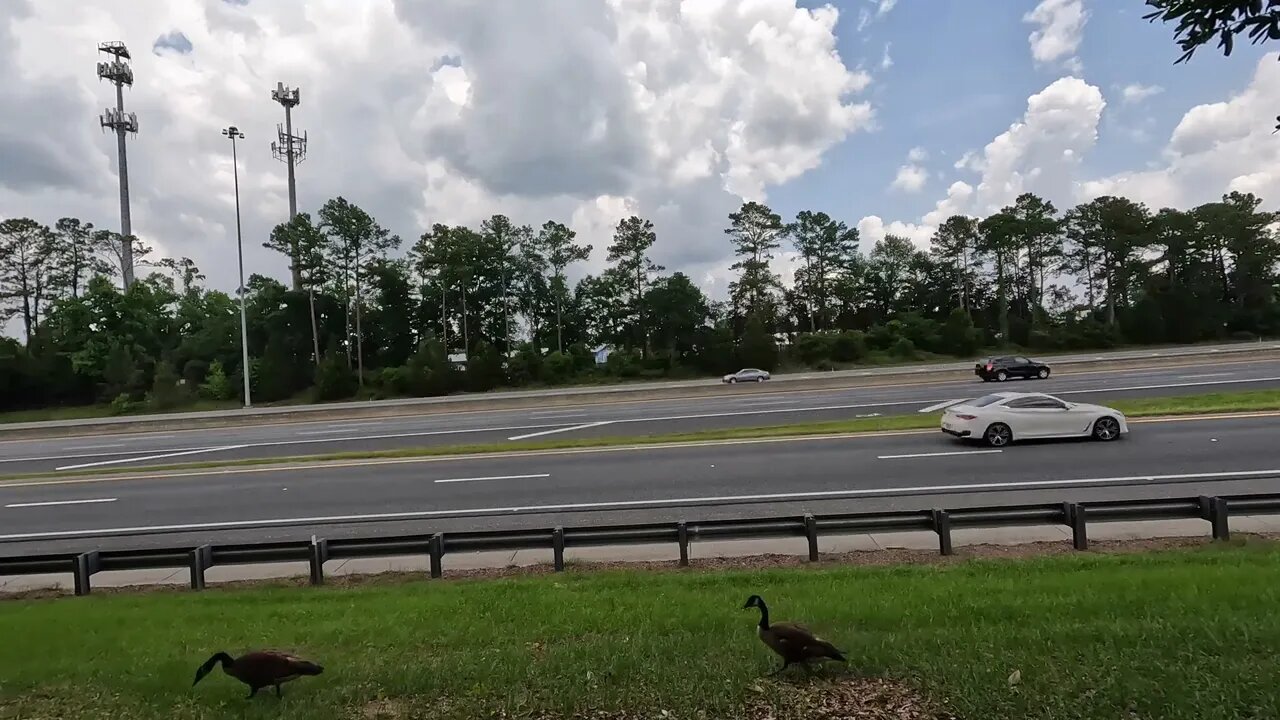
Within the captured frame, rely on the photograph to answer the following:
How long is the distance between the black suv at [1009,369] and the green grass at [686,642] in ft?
95.7

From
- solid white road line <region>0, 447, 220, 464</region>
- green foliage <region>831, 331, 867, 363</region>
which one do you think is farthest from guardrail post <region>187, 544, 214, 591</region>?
green foliage <region>831, 331, 867, 363</region>

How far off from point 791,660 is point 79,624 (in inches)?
255

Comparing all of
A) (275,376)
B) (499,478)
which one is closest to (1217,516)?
(499,478)

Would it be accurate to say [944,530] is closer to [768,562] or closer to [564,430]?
[768,562]

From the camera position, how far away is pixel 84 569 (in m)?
8.10

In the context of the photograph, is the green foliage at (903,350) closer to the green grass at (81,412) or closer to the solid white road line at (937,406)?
the solid white road line at (937,406)

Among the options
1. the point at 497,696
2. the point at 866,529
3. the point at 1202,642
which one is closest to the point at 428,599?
the point at 497,696

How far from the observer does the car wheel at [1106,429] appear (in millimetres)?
14898

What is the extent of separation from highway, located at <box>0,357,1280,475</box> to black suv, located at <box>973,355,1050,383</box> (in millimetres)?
1448

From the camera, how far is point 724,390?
35750 millimetres

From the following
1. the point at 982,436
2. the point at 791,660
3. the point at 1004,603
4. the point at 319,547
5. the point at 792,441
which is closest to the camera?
the point at 791,660

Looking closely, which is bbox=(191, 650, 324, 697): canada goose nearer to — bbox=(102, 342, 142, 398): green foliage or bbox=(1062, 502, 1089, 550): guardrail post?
bbox=(1062, 502, 1089, 550): guardrail post

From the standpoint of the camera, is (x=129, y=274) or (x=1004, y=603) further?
(x=129, y=274)

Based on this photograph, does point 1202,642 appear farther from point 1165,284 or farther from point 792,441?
point 1165,284
